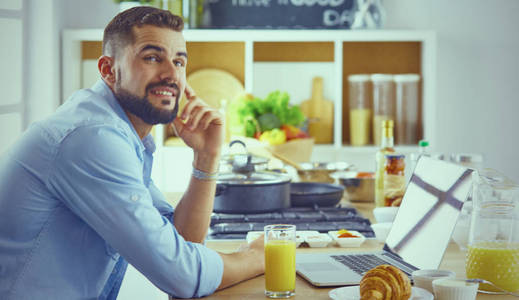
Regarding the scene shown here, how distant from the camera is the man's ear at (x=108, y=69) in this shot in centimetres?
151

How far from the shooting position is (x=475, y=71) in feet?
15.3

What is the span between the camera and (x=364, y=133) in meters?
4.40

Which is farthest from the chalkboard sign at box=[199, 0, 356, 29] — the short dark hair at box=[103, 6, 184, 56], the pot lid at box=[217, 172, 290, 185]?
the short dark hair at box=[103, 6, 184, 56]

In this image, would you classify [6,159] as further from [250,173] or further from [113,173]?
[250,173]

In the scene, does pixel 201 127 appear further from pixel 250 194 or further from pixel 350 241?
pixel 350 241

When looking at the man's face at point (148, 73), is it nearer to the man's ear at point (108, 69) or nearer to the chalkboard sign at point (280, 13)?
the man's ear at point (108, 69)

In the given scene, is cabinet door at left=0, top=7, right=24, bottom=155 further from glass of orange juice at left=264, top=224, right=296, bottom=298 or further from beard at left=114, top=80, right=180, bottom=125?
glass of orange juice at left=264, top=224, right=296, bottom=298

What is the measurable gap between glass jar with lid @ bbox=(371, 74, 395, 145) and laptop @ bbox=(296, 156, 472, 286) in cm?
283

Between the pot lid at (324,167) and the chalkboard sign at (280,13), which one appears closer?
the pot lid at (324,167)

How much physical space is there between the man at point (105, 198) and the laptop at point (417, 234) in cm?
15

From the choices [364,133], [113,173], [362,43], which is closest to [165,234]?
[113,173]

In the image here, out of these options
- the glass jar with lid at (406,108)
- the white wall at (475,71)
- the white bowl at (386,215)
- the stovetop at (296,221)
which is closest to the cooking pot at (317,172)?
the stovetop at (296,221)

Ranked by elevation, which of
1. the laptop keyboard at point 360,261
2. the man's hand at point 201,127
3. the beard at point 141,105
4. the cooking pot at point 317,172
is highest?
the beard at point 141,105

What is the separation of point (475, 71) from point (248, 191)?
10.2 feet
